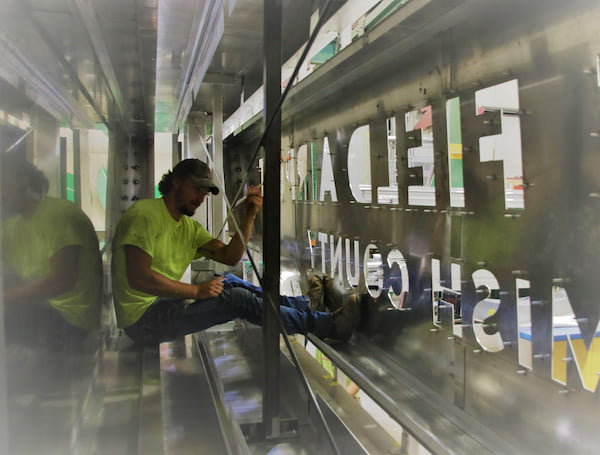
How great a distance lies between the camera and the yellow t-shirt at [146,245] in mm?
2578

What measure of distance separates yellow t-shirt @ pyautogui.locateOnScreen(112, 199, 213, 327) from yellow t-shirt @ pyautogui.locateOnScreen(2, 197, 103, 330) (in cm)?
31

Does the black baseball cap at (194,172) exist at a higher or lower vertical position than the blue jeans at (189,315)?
higher

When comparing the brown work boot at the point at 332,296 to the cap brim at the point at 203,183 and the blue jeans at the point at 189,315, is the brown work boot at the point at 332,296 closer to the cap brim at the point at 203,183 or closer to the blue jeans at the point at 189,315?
the blue jeans at the point at 189,315

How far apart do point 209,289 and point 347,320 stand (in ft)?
3.89

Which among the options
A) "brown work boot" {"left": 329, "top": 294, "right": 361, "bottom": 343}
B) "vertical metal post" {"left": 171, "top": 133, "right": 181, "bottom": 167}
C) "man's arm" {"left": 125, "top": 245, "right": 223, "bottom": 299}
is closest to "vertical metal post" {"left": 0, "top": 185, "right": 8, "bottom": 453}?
"man's arm" {"left": 125, "top": 245, "right": 223, "bottom": 299}

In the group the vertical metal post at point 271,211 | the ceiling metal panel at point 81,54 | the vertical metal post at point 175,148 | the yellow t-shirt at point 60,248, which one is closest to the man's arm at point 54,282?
the yellow t-shirt at point 60,248

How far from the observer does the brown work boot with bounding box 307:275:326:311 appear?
407cm

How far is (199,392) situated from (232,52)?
2.08 metres

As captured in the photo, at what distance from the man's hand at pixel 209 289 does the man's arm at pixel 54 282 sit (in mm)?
1055

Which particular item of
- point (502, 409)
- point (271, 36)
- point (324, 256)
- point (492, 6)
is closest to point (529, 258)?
point (502, 409)

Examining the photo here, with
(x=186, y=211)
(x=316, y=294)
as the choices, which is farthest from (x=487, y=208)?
(x=316, y=294)

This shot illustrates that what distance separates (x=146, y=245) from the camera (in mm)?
2578

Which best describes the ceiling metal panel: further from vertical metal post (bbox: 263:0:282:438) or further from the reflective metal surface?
the reflective metal surface

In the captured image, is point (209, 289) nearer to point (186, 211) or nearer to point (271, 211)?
point (186, 211)
